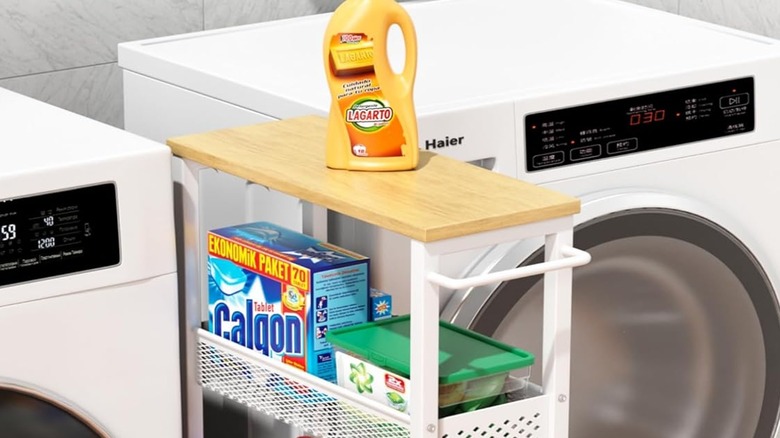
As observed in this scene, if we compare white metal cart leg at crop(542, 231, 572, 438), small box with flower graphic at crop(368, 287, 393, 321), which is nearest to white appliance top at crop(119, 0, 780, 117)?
small box with flower graphic at crop(368, 287, 393, 321)

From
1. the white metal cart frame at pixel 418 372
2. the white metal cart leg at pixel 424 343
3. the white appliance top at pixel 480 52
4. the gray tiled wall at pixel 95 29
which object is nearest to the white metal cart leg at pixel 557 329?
the white metal cart frame at pixel 418 372

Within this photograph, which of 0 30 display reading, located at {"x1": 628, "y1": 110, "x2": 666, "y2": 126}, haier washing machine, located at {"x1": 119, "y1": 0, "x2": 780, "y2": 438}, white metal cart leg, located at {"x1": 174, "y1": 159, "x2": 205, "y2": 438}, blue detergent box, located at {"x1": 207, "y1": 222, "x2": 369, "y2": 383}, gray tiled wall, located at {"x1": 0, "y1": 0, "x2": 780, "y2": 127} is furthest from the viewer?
gray tiled wall, located at {"x1": 0, "y1": 0, "x2": 780, "y2": 127}

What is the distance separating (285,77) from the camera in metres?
2.00

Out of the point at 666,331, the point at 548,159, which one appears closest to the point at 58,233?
the point at 548,159

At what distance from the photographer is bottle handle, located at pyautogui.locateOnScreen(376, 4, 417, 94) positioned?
1.55 metres

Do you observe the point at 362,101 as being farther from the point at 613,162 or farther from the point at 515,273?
the point at 613,162

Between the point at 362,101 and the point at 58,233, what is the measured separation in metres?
0.37

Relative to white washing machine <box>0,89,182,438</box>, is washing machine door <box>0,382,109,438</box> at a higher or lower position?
lower

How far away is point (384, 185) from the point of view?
1.54 meters

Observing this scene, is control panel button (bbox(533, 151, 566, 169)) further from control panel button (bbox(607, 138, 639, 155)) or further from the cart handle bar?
the cart handle bar

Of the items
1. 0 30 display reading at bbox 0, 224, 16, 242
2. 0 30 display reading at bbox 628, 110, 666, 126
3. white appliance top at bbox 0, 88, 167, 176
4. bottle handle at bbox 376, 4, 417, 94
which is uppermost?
bottle handle at bbox 376, 4, 417, 94

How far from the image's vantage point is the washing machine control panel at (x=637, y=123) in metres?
1.92

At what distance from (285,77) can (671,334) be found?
0.70m

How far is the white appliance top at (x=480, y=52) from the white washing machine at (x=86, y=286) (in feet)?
1.05
